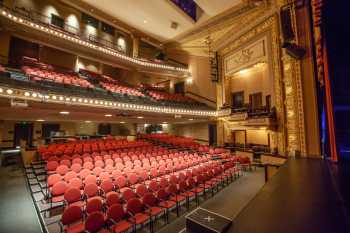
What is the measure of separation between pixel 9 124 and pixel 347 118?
1422 centimetres

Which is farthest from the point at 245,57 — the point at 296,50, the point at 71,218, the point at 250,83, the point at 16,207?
the point at 16,207

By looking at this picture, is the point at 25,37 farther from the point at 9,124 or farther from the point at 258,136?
the point at 258,136

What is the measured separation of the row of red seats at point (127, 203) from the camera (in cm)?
259

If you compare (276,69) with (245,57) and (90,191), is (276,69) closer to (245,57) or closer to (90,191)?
(245,57)

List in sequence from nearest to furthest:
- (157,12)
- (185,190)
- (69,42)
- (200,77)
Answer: (185,190), (69,42), (157,12), (200,77)

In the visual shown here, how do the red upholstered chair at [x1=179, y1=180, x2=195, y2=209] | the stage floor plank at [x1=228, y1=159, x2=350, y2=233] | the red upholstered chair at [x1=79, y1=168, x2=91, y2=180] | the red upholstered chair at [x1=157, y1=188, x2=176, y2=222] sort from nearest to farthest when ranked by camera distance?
the stage floor plank at [x1=228, y1=159, x2=350, y2=233] → the red upholstered chair at [x1=157, y1=188, x2=176, y2=222] → the red upholstered chair at [x1=179, y1=180, x2=195, y2=209] → the red upholstered chair at [x1=79, y1=168, x2=91, y2=180]

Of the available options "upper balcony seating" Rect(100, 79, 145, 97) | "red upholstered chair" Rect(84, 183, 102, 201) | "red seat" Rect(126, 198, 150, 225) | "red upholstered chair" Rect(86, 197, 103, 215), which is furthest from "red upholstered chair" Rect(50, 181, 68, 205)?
"upper balcony seating" Rect(100, 79, 145, 97)

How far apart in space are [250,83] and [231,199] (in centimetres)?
794

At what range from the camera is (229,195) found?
4.59 metres

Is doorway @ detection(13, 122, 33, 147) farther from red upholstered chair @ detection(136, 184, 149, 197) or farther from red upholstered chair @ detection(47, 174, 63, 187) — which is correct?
red upholstered chair @ detection(136, 184, 149, 197)

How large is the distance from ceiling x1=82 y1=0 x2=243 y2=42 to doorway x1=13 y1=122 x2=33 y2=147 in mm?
7880

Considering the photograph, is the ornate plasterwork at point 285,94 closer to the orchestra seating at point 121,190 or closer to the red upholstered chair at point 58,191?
the orchestra seating at point 121,190

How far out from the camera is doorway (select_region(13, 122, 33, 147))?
9.65m

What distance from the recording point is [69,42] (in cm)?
911
